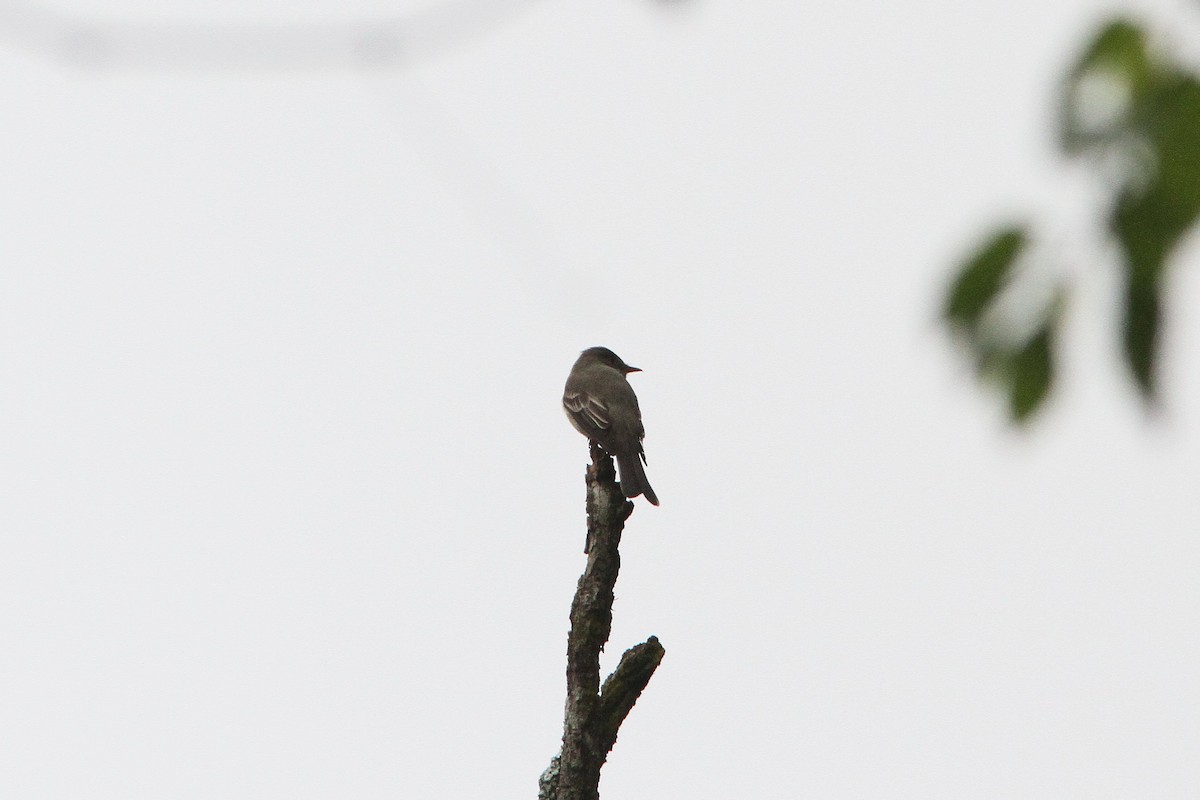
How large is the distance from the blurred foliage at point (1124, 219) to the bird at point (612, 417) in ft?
25.6

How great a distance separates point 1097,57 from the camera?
121cm

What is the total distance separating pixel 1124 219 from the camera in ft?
3.67

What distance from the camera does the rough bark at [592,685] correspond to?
5160 mm

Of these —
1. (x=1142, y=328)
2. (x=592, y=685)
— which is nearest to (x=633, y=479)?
(x=592, y=685)

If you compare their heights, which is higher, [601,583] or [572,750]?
[601,583]

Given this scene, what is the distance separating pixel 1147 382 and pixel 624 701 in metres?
4.44

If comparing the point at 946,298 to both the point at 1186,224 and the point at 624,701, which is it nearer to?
the point at 1186,224

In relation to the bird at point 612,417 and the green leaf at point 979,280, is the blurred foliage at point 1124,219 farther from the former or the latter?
the bird at point 612,417

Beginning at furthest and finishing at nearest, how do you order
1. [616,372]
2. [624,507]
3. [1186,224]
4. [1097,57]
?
[616,372], [624,507], [1097,57], [1186,224]

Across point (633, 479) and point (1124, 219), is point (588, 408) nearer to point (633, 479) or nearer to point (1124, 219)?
point (633, 479)

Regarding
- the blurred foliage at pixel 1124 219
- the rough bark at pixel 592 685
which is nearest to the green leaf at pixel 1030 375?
the blurred foliage at pixel 1124 219

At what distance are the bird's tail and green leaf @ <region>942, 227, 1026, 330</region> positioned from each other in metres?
8.01

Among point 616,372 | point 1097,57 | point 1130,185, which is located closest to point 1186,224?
point 1130,185

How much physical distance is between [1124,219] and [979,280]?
6.0 inches
